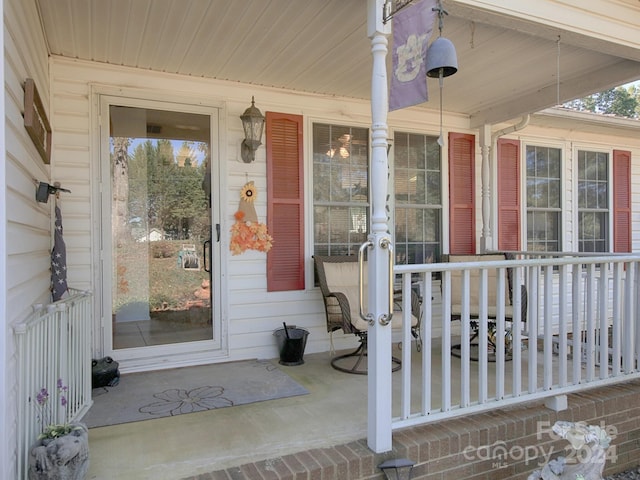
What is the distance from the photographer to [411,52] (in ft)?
7.30

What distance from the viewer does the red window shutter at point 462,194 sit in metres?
4.89

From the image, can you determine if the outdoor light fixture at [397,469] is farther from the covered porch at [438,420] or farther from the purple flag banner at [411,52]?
the purple flag banner at [411,52]

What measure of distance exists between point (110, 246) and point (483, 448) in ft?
9.77

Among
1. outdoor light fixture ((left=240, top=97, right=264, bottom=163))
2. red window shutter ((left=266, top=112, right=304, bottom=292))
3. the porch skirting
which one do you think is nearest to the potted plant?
the porch skirting

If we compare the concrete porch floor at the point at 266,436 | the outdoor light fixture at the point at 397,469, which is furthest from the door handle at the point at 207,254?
the outdoor light fixture at the point at 397,469

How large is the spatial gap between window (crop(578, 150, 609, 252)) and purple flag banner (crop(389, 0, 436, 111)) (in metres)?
4.50

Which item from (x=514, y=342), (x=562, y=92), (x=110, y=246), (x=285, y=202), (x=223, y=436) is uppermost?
(x=562, y=92)

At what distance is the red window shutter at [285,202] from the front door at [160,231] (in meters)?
0.49

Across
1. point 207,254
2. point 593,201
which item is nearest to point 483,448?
point 207,254

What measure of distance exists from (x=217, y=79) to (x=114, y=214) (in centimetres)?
143

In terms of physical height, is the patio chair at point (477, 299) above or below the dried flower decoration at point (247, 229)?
below

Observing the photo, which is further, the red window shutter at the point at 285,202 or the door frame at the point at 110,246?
the red window shutter at the point at 285,202

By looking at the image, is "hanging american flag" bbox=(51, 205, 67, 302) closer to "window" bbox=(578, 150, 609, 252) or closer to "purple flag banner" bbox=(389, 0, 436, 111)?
"purple flag banner" bbox=(389, 0, 436, 111)

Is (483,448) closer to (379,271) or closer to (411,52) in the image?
(379,271)
